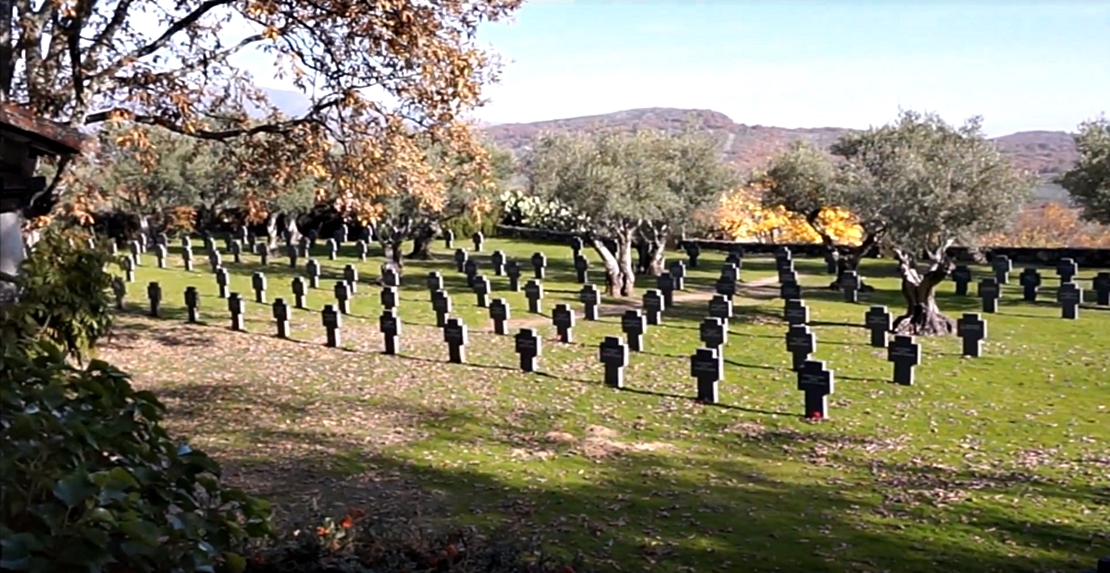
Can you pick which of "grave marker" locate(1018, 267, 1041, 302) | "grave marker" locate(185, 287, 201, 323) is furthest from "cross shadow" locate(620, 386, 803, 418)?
"grave marker" locate(1018, 267, 1041, 302)

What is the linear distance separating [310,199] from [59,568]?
39.8m

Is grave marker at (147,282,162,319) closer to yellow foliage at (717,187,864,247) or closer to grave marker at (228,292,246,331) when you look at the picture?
grave marker at (228,292,246,331)

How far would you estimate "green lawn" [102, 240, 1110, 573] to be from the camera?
8484 millimetres

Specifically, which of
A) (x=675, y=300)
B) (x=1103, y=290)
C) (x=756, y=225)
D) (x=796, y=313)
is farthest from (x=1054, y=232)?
(x=796, y=313)

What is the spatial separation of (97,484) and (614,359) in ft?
42.6

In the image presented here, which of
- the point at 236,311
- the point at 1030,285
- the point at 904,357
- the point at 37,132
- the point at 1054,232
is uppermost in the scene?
the point at 37,132

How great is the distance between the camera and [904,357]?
15.7 metres

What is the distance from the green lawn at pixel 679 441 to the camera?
8.48 m

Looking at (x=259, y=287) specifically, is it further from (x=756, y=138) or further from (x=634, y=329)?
(x=756, y=138)

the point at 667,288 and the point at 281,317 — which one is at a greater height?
the point at 667,288

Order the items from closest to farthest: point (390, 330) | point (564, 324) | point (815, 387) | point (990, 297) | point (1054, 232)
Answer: point (815, 387) → point (390, 330) → point (564, 324) → point (990, 297) → point (1054, 232)

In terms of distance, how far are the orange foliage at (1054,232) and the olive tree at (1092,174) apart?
7.87m

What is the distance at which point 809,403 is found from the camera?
44.4 feet

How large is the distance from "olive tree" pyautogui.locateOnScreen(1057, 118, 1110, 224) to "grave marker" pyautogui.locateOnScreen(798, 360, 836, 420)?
19490mm
